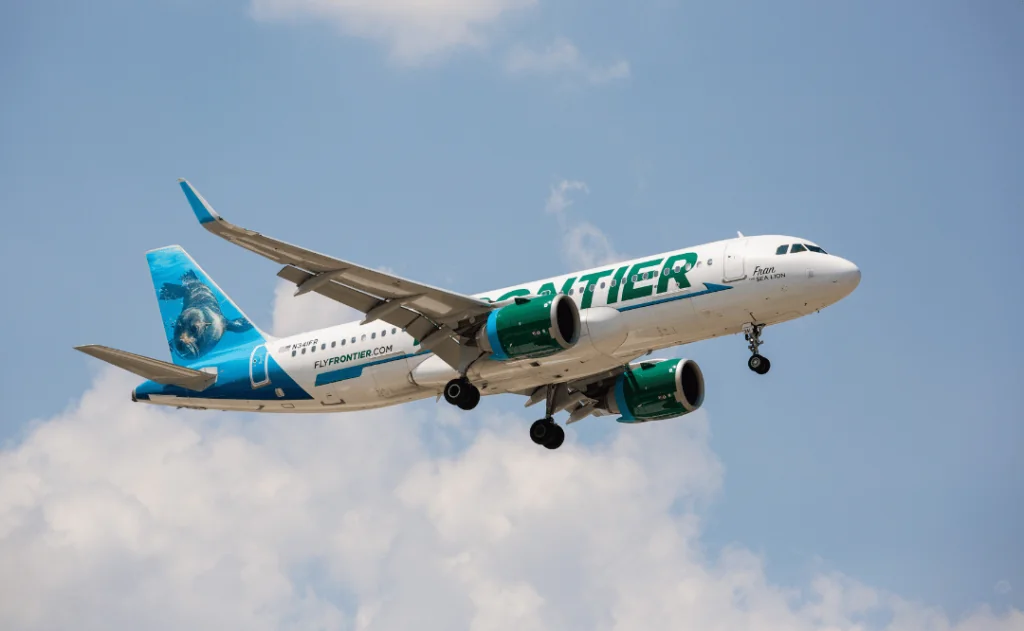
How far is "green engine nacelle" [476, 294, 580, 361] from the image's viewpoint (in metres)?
39.2

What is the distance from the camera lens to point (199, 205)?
3622 centimetres

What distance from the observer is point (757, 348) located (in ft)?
130

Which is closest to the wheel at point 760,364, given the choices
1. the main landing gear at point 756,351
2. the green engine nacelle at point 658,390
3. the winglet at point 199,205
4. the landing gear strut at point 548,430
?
the main landing gear at point 756,351

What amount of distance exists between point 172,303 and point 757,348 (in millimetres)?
23055

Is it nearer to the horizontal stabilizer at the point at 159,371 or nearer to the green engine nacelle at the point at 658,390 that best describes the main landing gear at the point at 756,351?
the green engine nacelle at the point at 658,390

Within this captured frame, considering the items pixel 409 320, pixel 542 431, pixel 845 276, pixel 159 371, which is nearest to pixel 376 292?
pixel 409 320

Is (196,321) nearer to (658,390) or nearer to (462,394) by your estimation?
(462,394)

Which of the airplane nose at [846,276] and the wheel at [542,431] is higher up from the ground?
the airplane nose at [846,276]

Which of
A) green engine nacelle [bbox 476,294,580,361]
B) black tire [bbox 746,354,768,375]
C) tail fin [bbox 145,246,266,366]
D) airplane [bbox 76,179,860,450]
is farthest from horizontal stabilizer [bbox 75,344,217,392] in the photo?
black tire [bbox 746,354,768,375]

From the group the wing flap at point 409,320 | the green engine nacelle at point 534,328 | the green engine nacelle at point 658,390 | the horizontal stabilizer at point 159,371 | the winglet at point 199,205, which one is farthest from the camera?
the green engine nacelle at point 658,390

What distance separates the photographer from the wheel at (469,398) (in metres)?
41.6

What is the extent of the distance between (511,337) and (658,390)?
810 cm

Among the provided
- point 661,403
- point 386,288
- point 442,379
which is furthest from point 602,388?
point 386,288

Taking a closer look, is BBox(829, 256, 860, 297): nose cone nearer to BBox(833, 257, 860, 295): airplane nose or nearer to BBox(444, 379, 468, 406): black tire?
BBox(833, 257, 860, 295): airplane nose
